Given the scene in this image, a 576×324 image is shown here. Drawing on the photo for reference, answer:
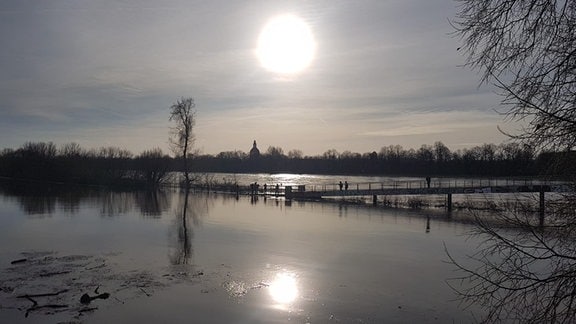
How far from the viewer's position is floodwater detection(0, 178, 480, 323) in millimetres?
9453

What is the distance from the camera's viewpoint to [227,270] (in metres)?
13.1

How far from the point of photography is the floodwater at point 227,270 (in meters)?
9.45

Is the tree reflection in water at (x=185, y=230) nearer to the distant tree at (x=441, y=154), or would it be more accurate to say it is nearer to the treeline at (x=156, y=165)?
the treeline at (x=156, y=165)

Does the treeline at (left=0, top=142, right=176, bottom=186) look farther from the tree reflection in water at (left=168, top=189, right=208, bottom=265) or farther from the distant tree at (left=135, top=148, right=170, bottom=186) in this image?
the tree reflection in water at (left=168, top=189, right=208, bottom=265)

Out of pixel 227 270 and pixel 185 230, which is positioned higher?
pixel 185 230

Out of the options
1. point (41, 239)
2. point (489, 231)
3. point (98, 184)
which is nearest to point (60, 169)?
point (98, 184)

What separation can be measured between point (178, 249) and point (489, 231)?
12999mm

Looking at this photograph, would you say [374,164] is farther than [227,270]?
Yes

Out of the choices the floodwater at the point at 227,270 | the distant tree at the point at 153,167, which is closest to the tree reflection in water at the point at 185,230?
the floodwater at the point at 227,270

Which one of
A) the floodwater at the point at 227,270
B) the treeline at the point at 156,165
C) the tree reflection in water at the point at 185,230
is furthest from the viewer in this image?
the treeline at the point at 156,165

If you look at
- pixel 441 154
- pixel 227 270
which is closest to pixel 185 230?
pixel 227 270

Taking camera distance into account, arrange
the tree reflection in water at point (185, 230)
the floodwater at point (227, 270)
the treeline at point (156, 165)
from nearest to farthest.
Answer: the floodwater at point (227, 270)
the tree reflection in water at point (185, 230)
the treeline at point (156, 165)

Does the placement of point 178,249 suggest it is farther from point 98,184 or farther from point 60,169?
point 60,169

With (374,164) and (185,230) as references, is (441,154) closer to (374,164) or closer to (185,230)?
(374,164)
